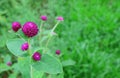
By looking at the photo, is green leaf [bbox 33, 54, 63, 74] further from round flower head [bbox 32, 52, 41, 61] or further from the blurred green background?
the blurred green background

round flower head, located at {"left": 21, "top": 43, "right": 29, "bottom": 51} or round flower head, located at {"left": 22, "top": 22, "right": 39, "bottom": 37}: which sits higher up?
round flower head, located at {"left": 22, "top": 22, "right": 39, "bottom": 37}

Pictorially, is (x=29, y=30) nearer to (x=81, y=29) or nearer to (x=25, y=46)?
(x=25, y=46)

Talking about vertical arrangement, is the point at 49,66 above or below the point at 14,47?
below

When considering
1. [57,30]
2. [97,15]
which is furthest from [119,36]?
[57,30]

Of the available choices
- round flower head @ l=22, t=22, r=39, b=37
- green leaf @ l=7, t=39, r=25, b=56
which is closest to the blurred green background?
green leaf @ l=7, t=39, r=25, b=56

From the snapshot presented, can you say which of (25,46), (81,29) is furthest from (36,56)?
(81,29)

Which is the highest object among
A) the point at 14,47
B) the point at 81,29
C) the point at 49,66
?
the point at 81,29

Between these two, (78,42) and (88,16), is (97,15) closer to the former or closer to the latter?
(88,16)

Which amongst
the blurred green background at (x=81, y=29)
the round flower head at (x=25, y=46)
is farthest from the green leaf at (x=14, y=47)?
the blurred green background at (x=81, y=29)

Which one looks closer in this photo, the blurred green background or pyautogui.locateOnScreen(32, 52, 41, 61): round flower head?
pyautogui.locateOnScreen(32, 52, 41, 61): round flower head
